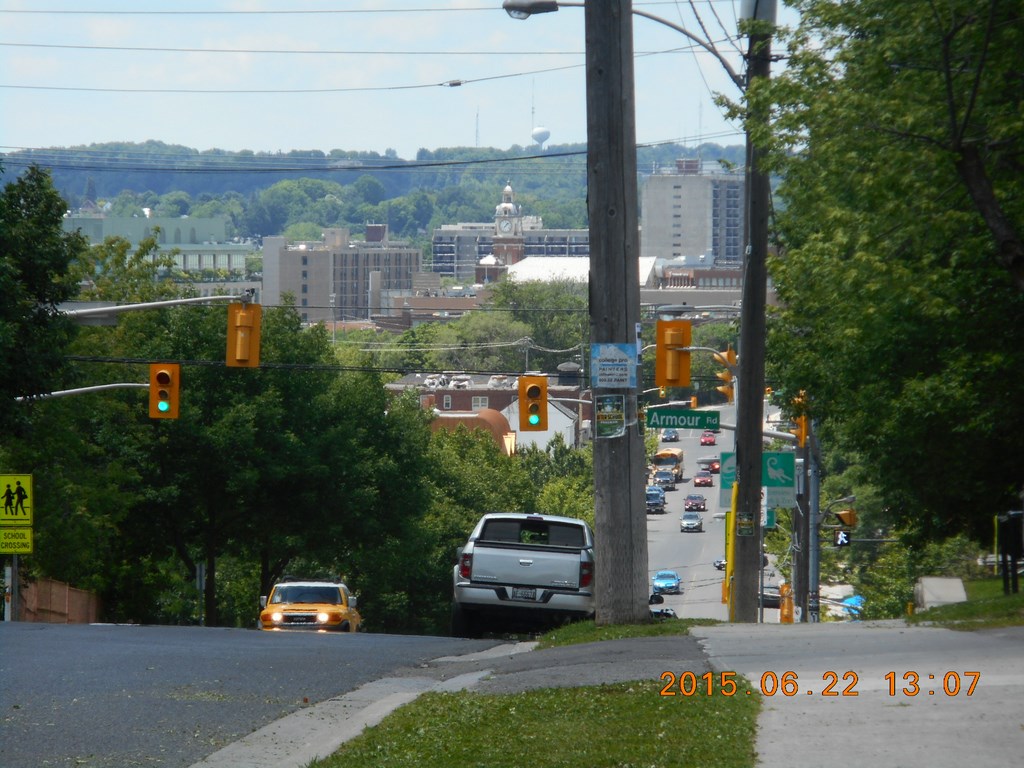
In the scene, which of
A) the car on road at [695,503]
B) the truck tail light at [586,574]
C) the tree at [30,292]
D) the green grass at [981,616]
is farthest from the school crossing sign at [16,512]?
the car on road at [695,503]

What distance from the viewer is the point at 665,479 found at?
11188 cm

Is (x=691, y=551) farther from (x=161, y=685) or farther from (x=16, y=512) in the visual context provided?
(x=161, y=685)

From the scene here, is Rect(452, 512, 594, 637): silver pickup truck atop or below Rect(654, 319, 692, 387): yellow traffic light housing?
below

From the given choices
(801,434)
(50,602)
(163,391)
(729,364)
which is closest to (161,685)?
(163,391)

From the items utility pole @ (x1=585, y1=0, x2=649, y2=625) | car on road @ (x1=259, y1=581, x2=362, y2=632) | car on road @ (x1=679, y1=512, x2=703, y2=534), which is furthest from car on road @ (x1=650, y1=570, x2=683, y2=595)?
utility pole @ (x1=585, y1=0, x2=649, y2=625)

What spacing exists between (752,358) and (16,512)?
14.7 meters

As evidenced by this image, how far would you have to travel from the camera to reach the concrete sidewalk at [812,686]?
8.05 metres

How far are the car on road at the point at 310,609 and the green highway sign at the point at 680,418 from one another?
21.4 feet

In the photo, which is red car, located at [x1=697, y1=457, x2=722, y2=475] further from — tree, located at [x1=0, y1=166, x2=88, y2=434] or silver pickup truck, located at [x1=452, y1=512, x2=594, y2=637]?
silver pickup truck, located at [x1=452, y1=512, x2=594, y2=637]

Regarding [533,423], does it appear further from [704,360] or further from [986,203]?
[704,360]

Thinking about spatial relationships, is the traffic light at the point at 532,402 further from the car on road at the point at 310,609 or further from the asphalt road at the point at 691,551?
the asphalt road at the point at 691,551

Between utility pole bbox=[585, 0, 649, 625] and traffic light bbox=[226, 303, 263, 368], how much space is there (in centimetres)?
1037

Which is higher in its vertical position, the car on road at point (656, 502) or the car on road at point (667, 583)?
the car on road at point (667, 583)

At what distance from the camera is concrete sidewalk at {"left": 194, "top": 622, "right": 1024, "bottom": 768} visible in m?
8.05
